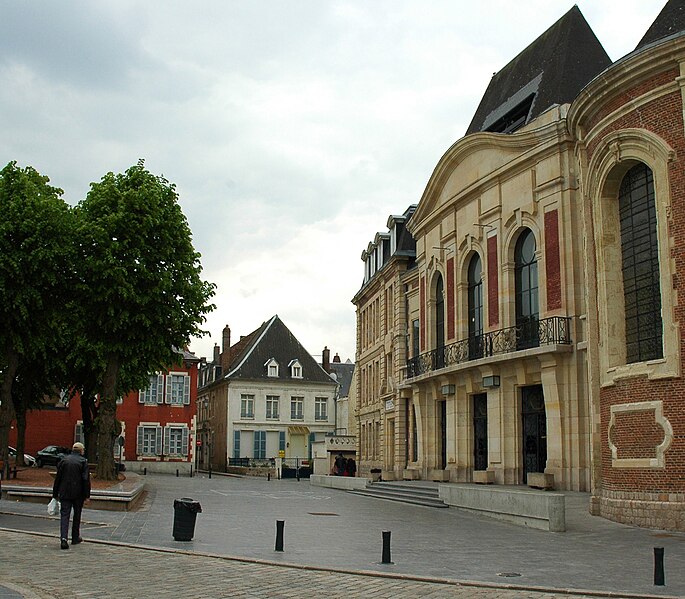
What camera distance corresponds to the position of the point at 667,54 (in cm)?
1730

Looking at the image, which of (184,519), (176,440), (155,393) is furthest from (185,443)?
(184,519)

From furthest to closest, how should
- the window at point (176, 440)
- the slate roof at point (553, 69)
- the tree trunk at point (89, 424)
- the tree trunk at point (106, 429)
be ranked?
the window at point (176, 440) < the tree trunk at point (89, 424) < the slate roof at point (553, 69) < the tree trunk at point (106, 429)

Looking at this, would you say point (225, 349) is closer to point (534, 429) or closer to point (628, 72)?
point (534, 429)

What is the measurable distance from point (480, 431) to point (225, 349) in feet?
141

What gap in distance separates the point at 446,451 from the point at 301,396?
35.8 metres

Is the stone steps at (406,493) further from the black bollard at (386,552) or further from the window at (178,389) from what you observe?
the window at (178,389)

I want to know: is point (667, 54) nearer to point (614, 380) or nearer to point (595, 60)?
point (614, 380)

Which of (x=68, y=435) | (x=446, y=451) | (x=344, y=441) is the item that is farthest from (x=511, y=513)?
(x=68, y=435)

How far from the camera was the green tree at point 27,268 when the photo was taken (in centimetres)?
2552

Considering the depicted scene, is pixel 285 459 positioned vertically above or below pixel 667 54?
below

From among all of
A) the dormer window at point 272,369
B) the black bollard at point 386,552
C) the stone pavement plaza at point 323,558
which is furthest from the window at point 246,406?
the black bollard at point 386,552

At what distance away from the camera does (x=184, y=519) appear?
43.4ft

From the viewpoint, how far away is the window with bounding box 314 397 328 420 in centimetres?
6569

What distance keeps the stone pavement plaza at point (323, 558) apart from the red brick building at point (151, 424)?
114ft
